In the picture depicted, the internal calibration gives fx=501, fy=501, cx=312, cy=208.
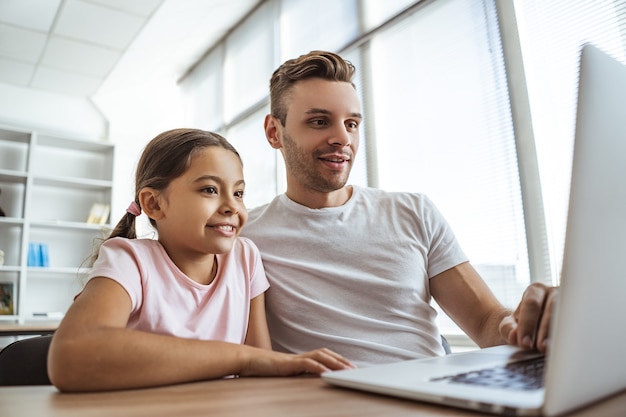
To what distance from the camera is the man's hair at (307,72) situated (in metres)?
1.47

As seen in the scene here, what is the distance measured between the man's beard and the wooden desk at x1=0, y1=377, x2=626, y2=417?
818 millimetres

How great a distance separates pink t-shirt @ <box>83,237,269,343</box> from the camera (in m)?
0.89

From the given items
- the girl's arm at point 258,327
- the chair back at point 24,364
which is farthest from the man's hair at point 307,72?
the chair back at point 24,364

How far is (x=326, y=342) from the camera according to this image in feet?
3.91

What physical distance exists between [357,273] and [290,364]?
586 mm

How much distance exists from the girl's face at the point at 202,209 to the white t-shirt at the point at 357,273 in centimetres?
23

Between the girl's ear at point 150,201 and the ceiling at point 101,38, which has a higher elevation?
the ceiling at point 101,38

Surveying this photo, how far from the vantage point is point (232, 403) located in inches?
20.1

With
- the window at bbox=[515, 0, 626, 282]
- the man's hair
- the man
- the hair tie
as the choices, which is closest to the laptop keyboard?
the man

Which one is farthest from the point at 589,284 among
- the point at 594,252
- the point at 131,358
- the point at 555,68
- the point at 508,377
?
the point at 555,68

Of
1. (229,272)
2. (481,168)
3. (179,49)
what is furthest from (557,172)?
(179,49)

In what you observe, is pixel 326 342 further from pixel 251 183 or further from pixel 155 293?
pixel 251 183

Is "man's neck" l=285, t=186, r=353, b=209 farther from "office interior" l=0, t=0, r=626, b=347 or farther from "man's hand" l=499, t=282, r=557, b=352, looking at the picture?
"man's hand" l=499, t=282, r=557, b=352

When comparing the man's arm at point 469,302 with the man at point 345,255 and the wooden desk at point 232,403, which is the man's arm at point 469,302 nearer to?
the man at point 345,255
